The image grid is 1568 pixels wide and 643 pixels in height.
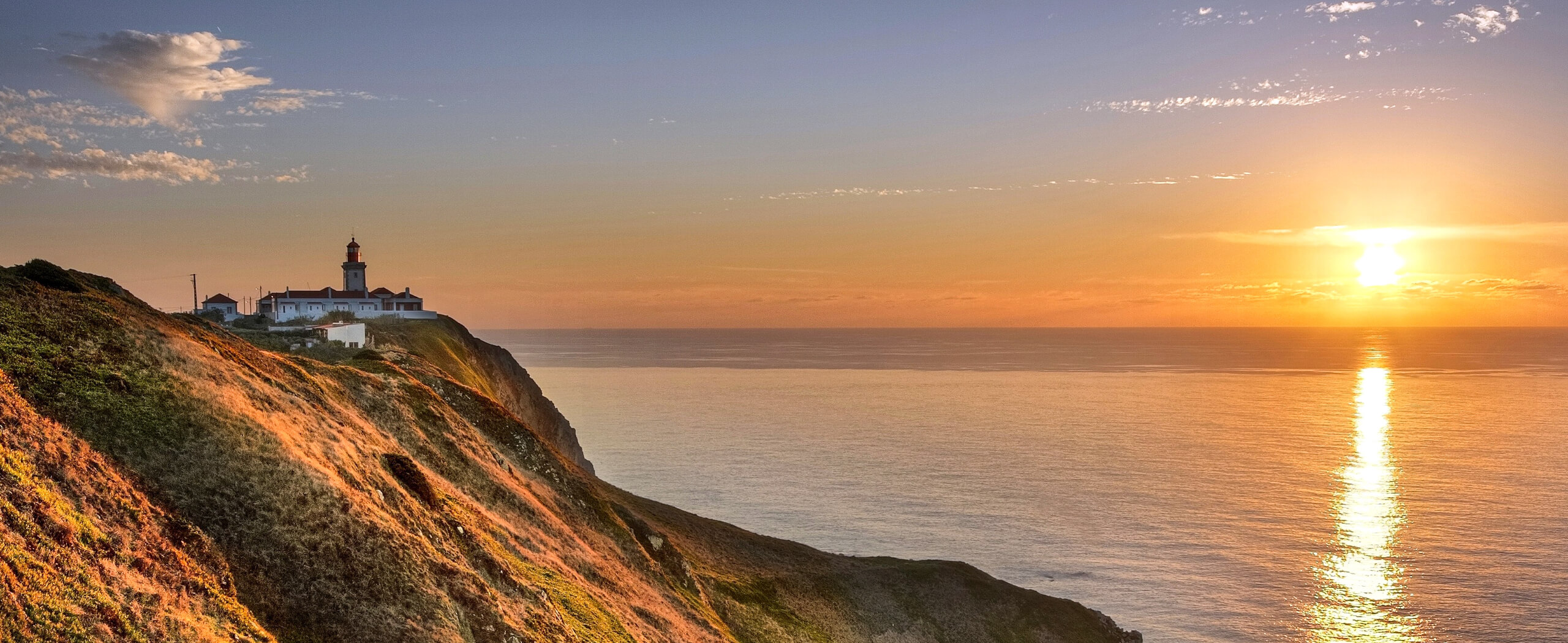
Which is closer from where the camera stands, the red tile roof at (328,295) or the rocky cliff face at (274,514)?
the rocky cliff face at (274,514)

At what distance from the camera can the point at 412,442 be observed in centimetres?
4378

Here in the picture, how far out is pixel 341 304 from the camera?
13488 centimetres

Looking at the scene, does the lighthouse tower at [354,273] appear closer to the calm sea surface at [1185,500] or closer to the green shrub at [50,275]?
the calm sea surface at [1185,500]

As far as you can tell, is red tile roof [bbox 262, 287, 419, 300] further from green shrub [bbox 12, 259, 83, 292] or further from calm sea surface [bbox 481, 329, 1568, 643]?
green shrub [bbox 12, 259, 83, 292]

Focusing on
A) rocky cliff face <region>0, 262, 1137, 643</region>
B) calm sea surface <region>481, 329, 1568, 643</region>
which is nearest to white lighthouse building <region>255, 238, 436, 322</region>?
calm sea surface <region>481, 329, 1568, 643</region>

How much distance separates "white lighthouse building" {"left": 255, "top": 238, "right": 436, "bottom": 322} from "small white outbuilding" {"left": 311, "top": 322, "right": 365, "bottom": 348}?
36550mm

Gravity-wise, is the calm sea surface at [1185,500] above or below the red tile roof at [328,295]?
below

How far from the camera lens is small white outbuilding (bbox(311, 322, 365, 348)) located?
275 feet

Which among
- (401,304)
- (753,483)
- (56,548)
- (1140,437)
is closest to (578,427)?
(401,304)

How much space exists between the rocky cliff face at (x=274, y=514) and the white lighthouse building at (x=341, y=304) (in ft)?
285

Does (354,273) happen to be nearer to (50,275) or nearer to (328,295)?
(328,295)

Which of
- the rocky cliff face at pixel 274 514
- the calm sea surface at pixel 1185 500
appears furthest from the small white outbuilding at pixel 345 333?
the rocky cliff face at pixel 274 514

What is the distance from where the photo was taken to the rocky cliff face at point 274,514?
20.0 m

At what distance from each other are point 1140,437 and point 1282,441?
1969 cm
